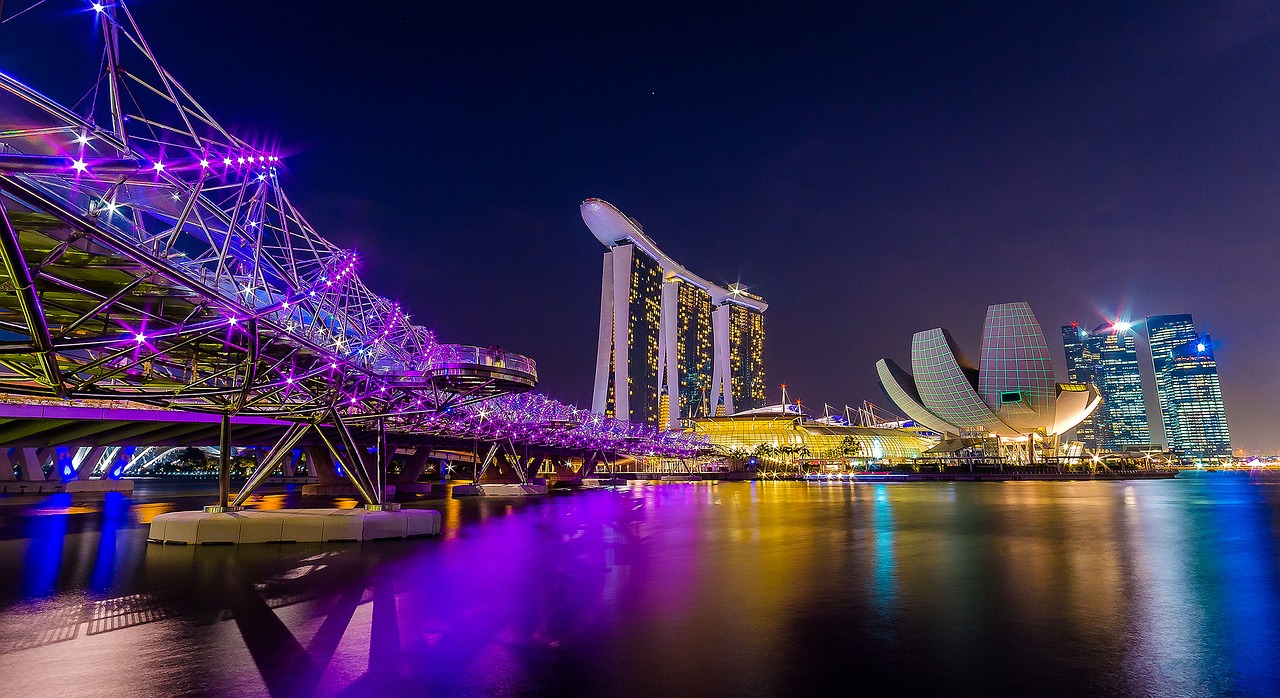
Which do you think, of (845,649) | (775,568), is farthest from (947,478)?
(845,649)

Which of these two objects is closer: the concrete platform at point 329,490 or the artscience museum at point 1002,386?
the concrete platform at point 329,490

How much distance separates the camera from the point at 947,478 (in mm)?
91875

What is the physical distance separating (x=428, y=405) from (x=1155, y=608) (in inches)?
1136

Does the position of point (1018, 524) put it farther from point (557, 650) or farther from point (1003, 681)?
point (557, 650)

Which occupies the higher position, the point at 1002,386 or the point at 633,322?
the point at 633,322

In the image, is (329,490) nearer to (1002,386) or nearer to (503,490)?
(503,490)

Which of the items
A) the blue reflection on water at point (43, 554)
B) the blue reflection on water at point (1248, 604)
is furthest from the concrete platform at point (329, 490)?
the blue reflection on water at point (1248, 604)

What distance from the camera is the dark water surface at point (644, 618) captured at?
6.54 metres

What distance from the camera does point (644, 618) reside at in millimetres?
9117

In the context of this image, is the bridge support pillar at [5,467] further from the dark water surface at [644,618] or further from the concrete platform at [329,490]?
the dark water surface at [644,618]

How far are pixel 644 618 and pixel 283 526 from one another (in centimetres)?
1362

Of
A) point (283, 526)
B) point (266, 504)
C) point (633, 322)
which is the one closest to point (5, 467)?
point (266, 504)

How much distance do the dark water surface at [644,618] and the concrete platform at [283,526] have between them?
92cm

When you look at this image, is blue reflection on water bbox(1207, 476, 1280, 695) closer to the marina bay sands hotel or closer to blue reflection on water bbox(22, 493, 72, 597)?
blue reflection on water bbox(22, 493, 72, 597)
